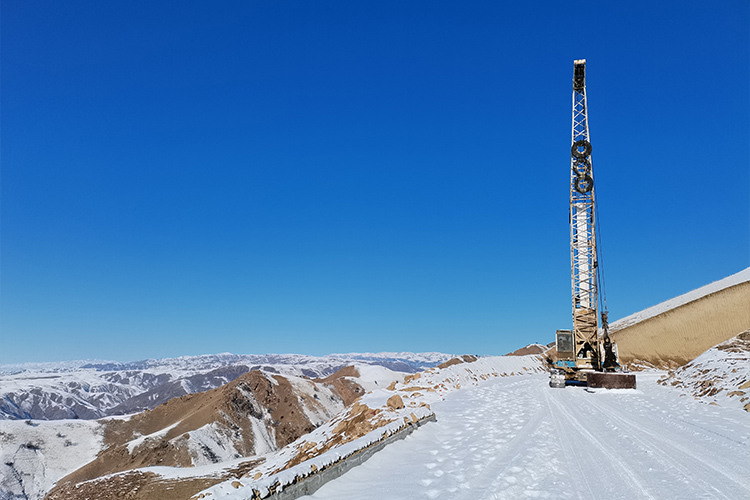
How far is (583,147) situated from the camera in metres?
32.5

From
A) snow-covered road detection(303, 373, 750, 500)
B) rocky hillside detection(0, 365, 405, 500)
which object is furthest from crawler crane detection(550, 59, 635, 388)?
rocky hillside detection(0, 365, 405, 500)

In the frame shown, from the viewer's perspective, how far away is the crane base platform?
19719 millimetres

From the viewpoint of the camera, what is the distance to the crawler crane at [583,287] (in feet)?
80.3

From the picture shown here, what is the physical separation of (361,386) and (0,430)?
58172 millimetres

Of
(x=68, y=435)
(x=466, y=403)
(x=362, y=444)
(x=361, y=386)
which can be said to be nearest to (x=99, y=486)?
(x=466, y=403)

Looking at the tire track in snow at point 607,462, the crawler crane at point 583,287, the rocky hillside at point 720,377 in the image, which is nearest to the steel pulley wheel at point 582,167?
the crawler crane at point 583,287

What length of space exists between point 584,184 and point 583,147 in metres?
3.50

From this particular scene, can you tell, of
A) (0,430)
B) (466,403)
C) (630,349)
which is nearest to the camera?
(466,403)

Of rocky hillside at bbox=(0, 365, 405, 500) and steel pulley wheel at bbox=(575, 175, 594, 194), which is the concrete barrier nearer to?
steel pulley wheel at bbox=(575, 175, 594, 194)

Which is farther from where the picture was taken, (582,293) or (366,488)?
(582,293)

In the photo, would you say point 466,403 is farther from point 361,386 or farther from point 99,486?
point 361,386

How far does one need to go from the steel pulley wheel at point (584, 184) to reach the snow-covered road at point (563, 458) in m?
20.3

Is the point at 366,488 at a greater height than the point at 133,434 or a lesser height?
greater

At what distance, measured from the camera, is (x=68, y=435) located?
5450 centimetres
